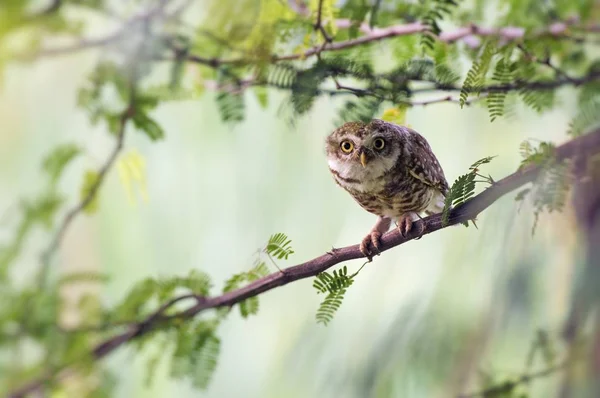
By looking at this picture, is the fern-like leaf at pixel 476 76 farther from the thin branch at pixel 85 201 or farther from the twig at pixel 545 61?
the thin branch at pixel 85 201

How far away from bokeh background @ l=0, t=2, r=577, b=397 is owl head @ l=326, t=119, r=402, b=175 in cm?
3

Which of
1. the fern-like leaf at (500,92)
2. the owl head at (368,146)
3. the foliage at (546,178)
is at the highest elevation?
the fern-like leaf at (500,92)

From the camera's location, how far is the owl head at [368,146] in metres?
0.50

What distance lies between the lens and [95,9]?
0.68 m


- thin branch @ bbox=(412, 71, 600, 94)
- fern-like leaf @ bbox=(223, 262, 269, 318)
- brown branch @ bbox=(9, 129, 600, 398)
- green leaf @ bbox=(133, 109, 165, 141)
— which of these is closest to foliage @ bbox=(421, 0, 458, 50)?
thin branch @ bbox=(412, 71, 600, 94)

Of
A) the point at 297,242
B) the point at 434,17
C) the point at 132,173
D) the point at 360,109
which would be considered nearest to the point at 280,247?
the point at 297,242

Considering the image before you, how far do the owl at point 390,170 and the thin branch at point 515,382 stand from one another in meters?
0.34

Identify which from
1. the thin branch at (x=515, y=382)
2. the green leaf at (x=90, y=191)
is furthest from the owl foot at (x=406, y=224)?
the green leaf at (x=90, y=191)

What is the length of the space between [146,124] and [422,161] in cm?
39

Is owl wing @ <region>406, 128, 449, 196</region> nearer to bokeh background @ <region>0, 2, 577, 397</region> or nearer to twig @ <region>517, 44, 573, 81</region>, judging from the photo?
bokeh background @ <region>0, 2, 577, 397</region>

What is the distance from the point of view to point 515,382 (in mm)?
726

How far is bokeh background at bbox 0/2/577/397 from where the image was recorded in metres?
0.57

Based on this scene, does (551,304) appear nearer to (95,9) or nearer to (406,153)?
(406,153)

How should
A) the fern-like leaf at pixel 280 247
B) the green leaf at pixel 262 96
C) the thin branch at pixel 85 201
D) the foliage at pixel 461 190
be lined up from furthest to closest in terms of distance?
1. the thin branch at pixel 85 201
2. the green leaf at pixel 262 96
3. the fern-like leaf at pixel 280 247
4. the foliage at pixel 461 190
